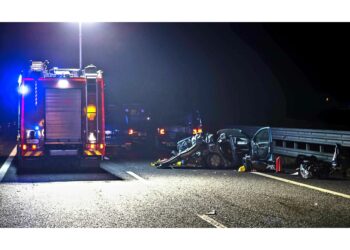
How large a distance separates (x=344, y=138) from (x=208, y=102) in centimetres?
3706

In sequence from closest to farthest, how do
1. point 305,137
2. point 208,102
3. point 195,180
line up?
point 195,180
point 305,137
point 208,102

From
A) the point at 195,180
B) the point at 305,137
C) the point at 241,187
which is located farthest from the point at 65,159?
the point at 305,137

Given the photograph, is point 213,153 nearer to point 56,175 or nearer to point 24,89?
point 56,175

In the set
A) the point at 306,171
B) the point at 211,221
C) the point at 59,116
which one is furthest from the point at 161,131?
the point at 211,221

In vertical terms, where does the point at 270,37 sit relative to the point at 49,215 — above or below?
above

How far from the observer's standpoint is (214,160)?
15969 millimetres

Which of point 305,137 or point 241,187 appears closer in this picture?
point 241,187

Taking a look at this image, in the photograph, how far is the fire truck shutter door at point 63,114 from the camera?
51.2 feet

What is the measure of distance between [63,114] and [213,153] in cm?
460

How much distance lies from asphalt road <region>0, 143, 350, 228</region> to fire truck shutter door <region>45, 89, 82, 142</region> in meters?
1.75

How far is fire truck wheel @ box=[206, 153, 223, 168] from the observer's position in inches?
626

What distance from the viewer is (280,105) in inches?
2116
